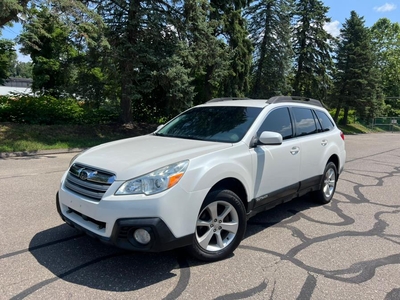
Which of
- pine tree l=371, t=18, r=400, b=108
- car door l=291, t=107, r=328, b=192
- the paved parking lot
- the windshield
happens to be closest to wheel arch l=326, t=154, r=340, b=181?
car door l=291, t=107, r=328, b=192

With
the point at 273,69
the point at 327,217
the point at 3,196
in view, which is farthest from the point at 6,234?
the point at 273,69

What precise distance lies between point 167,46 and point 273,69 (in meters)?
14.8

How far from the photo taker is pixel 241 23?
1925 centimetres

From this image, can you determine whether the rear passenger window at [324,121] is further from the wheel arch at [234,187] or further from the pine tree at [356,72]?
the pine tree at [356,72]

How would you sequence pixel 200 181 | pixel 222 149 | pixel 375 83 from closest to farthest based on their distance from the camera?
1. pixel 200 181
2. pixel 222 149
3. pixel 375 83

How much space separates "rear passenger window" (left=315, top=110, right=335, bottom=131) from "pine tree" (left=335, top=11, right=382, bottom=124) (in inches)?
1222

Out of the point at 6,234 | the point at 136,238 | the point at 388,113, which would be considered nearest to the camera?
the point at 136,238

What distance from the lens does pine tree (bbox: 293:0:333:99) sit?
30.0m

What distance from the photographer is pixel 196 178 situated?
119 inches

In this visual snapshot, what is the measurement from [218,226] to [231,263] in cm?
41

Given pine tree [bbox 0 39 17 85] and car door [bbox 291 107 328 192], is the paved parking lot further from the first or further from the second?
pine tree [bbox 0 39 17 85]

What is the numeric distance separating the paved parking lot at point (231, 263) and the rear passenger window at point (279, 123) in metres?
1.33

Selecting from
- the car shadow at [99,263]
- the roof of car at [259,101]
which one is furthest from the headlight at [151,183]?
the roof of car at [259,101]

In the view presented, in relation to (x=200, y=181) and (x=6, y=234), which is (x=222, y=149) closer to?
(x=200, y=181)
